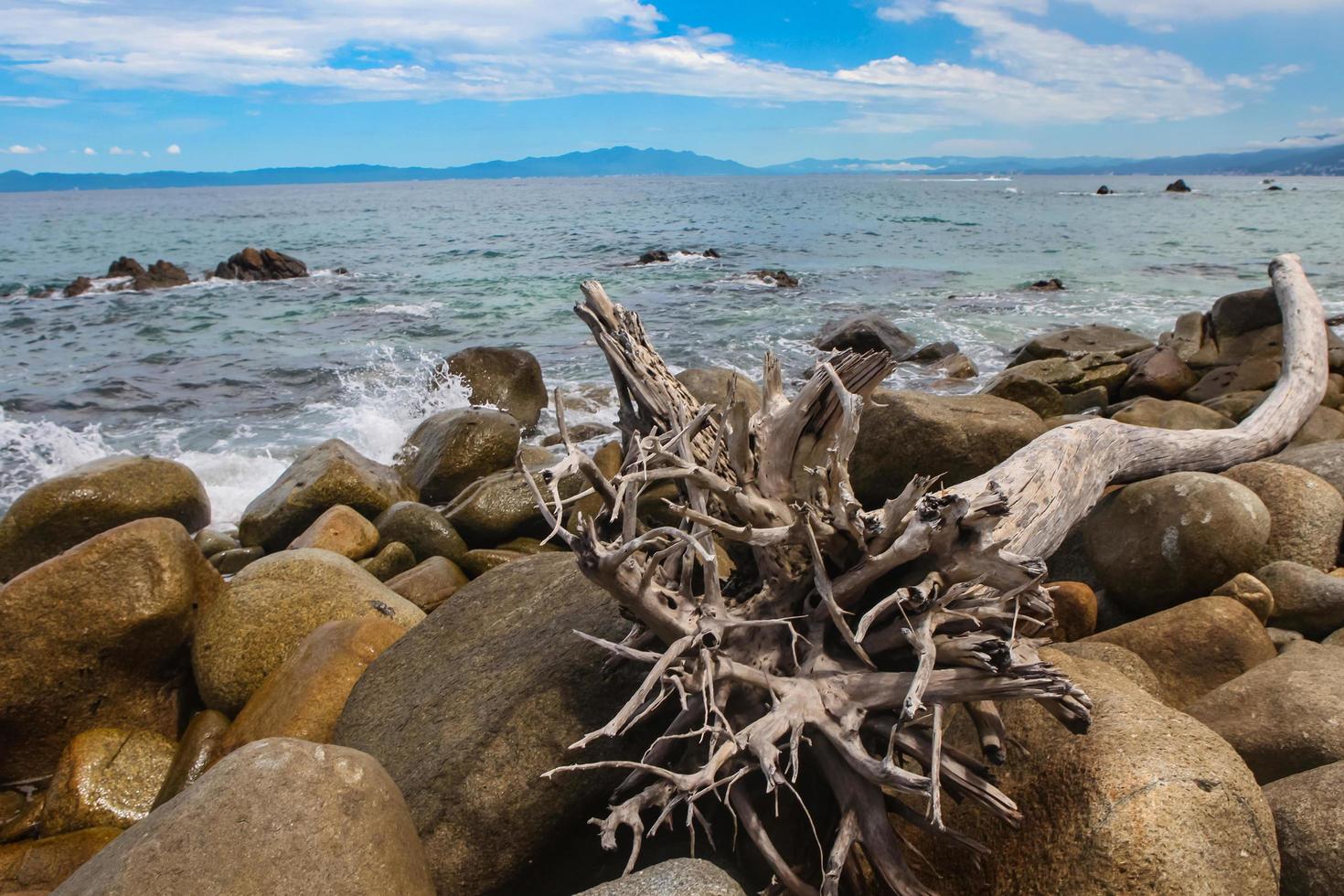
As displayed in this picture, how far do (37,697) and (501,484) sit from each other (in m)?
3.52

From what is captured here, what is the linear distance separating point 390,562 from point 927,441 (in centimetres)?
405

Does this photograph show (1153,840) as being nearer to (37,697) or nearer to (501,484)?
(37,697)

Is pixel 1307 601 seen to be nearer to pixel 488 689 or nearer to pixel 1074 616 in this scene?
pixel 1074 616

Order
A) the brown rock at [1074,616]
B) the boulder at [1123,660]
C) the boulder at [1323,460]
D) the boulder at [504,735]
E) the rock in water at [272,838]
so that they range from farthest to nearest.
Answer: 1. the boulder at [1323,460]
2. the brown rock at [1074,616]
3. the boulder at [1123,660]
4. the boulder at [504,735]
5. the rock in water at [272,838]

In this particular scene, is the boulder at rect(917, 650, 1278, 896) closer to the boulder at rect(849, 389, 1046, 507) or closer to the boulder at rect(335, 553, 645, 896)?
the boulder at rect(335, 553, 645, 896)

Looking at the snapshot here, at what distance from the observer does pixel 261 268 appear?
3003 cm

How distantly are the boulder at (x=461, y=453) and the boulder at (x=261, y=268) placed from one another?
78.6 ft

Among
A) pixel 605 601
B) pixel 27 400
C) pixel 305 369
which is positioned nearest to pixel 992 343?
pixel 305 369

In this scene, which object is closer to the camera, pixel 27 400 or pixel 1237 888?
pixel 1237 888

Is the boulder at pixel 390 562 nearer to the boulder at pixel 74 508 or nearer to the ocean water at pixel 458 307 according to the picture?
the boulder at pixel 74 508

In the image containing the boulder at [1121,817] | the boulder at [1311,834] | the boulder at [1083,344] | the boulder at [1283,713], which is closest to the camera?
the boulder at [1121,817]

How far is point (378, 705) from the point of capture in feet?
12.6

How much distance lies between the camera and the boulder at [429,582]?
604cm

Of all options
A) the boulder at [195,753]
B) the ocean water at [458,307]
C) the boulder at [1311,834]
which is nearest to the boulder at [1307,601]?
the boulder at [1311,834]
